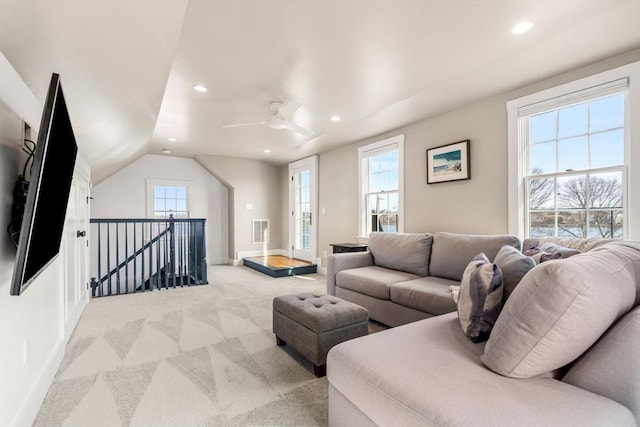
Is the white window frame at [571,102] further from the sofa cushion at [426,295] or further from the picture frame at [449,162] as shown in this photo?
the sofa cushion at [426,295]

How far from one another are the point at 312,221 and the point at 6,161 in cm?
494

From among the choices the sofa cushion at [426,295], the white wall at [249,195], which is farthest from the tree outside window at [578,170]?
the white wall at [249,195]

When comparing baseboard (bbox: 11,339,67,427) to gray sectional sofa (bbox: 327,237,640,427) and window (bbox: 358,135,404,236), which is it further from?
window (bbox: 358,135,404,236)

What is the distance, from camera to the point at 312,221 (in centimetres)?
617

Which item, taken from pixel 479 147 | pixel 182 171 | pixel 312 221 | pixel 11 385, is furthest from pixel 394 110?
pixel 182 171

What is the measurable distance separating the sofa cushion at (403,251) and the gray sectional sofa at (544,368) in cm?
204

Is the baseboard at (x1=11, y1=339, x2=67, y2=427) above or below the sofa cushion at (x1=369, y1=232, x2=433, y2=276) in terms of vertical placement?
below

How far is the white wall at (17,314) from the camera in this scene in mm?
1379

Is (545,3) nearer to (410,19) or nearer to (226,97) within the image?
Answer: (410,19)

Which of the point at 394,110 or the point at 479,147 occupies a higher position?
the point at 394,110

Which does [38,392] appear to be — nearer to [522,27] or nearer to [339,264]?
[339,264]

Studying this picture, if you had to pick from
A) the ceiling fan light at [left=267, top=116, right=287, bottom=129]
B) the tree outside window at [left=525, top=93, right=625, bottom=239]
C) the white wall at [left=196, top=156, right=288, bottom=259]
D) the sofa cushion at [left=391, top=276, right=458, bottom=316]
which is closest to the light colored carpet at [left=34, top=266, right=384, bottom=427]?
the sofa cushion at [left=391, top=276, right=458, bottom=316]

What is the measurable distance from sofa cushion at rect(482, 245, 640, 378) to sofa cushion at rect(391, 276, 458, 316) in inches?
52.4

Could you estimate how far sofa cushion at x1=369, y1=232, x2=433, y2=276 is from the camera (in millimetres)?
3324
